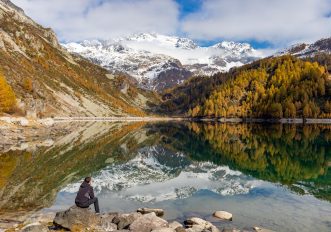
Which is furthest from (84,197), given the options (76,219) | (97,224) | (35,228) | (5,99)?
(5,99)

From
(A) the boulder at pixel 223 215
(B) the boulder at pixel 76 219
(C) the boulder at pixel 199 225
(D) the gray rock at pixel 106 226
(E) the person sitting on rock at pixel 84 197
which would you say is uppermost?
(E) the person sitting on rock at pixel 84 197

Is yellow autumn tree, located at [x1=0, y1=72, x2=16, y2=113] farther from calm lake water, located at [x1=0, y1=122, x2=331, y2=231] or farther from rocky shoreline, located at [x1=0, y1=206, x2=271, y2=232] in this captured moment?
rocky shoreline, located at [x1=0, y1=206, x2=271, y2=232]

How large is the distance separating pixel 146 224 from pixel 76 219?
505cm

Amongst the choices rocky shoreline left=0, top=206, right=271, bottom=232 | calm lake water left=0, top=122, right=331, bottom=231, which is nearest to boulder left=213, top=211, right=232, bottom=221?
calm lake water left=0, top=122, right=331, bottom=231

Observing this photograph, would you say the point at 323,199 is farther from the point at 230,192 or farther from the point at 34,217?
the point at 34,217

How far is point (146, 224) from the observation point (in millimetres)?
30141

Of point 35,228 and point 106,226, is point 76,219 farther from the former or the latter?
point 35,228

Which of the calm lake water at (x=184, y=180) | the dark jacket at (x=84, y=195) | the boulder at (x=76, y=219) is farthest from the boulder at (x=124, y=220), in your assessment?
the calm lake water at (x=184, y=180)

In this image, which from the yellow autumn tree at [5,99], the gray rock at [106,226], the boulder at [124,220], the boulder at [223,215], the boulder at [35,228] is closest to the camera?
the boulder at [35,228]

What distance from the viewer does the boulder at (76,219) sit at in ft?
94.4

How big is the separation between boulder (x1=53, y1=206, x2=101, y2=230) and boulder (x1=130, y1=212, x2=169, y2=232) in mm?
2698

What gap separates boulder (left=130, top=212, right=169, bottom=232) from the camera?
29625 mm

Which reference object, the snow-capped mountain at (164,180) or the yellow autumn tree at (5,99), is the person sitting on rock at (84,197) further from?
the yellow autumn tree at (5,99)

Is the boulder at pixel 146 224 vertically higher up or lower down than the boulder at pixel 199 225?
higher up
